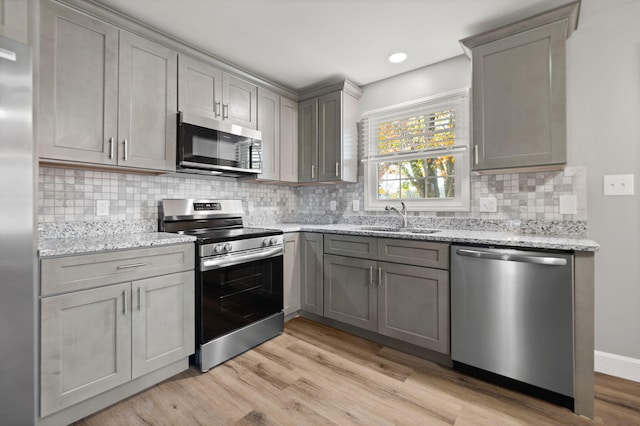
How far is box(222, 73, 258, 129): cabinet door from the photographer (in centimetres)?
263

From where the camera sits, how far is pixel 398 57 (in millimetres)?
2615

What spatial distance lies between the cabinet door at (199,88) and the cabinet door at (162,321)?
4.46 feet

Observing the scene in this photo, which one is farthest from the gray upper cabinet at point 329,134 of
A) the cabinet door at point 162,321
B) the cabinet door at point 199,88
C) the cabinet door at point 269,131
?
the cabinet door at point 162,321

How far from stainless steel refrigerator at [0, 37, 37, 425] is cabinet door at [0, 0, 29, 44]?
0.06 metres

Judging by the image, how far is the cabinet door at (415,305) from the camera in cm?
207

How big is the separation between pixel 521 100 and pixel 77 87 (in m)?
2.93

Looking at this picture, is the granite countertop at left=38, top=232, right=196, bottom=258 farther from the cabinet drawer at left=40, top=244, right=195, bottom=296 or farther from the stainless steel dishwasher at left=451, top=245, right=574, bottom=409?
the stainless steel dishwasher at left=451, top=245, right=574, bottom=409

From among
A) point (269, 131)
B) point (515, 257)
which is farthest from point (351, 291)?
point (269, 131)

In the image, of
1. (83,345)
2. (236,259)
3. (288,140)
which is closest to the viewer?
(83,345)

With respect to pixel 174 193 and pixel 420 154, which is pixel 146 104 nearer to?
pixel 174 193

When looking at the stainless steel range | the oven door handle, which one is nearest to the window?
the oven door handle

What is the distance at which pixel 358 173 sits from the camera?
3318mm

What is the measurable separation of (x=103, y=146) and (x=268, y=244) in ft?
4.46

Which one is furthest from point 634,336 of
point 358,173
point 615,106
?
point 358,173
